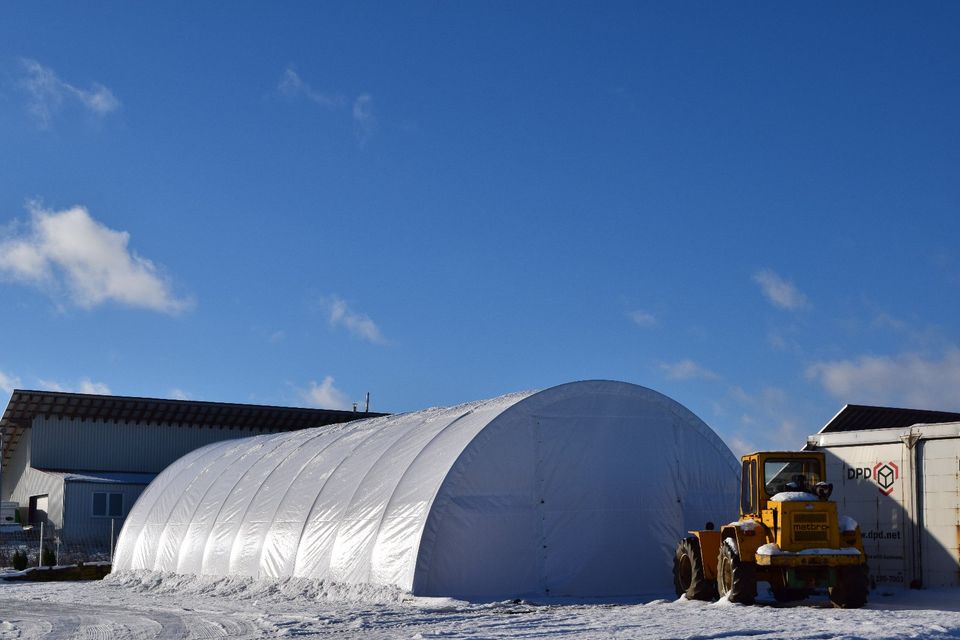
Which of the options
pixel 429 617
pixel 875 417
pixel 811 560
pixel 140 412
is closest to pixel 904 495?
pixel 811 560

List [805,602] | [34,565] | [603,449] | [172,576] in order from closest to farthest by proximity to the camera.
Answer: [805,602] < [603,449] < [172,576] < [34,565]

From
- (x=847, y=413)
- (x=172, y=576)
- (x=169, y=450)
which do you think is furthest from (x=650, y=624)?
(x=169, y=450)

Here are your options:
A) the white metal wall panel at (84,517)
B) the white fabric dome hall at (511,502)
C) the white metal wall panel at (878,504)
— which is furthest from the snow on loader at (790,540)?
the white metal wall panel at (84,517)

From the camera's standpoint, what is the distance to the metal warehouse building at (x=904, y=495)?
20.7m

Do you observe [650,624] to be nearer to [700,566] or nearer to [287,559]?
[700,566]

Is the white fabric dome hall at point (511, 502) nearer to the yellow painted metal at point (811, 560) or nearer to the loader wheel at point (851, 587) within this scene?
the yellow painted metal at point (811, 560)

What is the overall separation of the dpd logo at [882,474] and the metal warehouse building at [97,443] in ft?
121

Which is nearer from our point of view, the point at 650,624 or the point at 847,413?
the point at 650,624

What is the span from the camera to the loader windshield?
68.8 feet

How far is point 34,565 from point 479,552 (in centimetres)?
2521

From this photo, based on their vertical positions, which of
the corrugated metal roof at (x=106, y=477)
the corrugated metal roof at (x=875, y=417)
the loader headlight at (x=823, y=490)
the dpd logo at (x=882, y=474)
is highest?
the corrugated metal roof at (x=875, y=417)

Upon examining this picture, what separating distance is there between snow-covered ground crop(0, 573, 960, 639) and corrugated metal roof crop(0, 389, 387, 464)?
28678 millimetres

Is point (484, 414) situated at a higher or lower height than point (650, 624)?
higher

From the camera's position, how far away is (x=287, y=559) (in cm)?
2778
